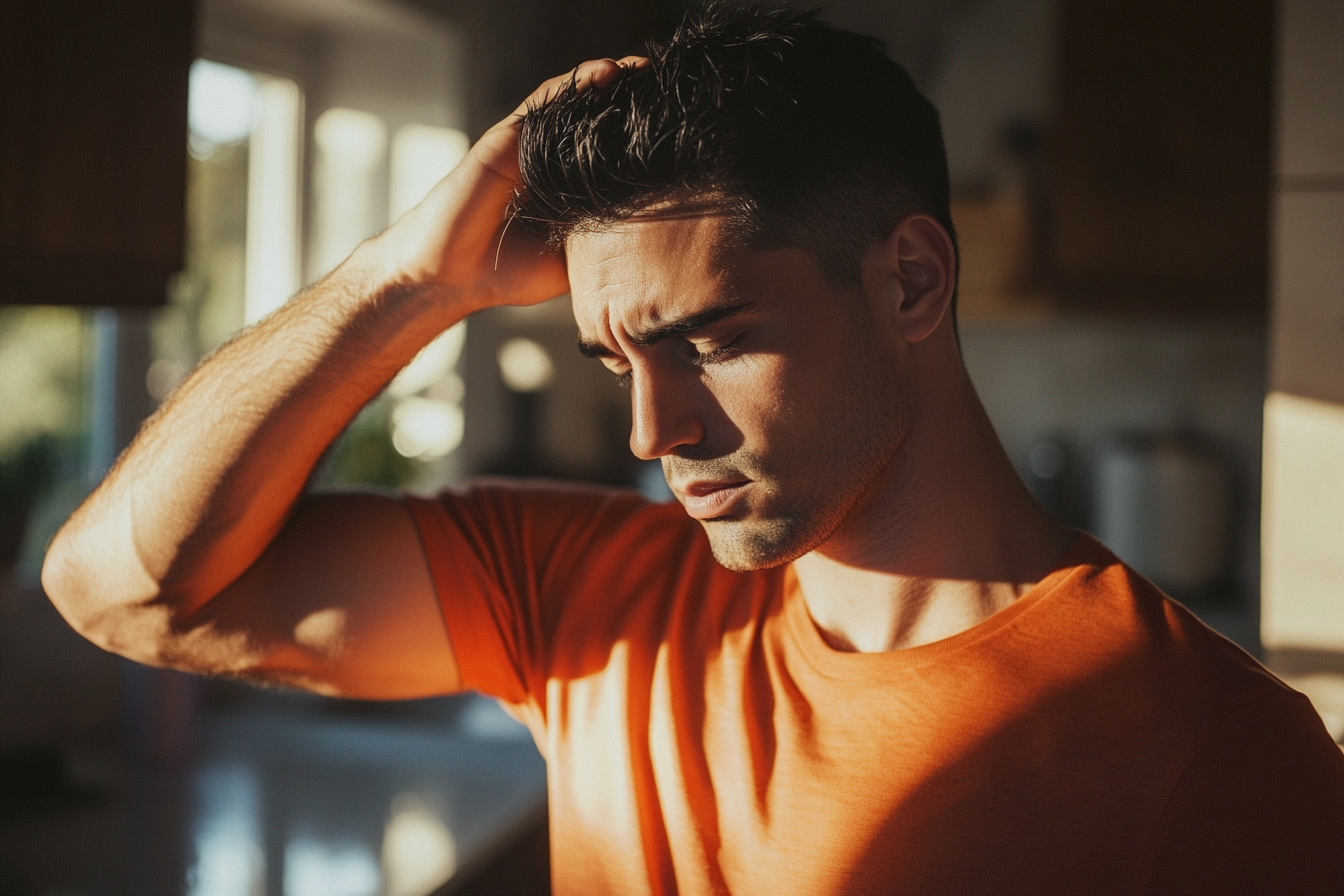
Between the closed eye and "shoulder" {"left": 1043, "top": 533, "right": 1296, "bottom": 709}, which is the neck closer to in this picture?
"shoulder" {"left": 1043, "top": 533, "right": 1296, "bottom": 709}

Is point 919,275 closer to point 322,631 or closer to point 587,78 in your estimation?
point 587,78

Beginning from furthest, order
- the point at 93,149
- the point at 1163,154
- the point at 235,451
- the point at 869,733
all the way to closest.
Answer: the point at 1163,154
the point at 93,149
the point at 235,451
the point at 869,733

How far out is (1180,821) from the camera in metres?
0.77

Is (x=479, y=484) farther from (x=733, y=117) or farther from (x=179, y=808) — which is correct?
(x=179, y=808)

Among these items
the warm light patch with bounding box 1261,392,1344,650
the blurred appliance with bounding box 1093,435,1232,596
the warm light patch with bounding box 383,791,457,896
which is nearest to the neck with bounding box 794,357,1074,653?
the warm light patch with bounding box 383,791,457,896

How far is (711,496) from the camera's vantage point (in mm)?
924

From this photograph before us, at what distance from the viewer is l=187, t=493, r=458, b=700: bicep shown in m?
1.05

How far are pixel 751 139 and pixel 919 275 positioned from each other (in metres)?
0.20

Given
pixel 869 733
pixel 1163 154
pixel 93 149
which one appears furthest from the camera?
pixel 1163 154

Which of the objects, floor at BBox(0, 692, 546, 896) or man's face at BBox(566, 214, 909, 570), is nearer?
man's face at BBox(566, 214, 909, 570)

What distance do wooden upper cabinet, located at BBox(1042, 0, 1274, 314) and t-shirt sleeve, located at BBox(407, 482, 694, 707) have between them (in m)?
1.98

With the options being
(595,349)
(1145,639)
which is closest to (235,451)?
(595,349)

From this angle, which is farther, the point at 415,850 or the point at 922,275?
the point at 415,850

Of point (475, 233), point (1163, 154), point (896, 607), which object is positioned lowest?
point (896, 607)
